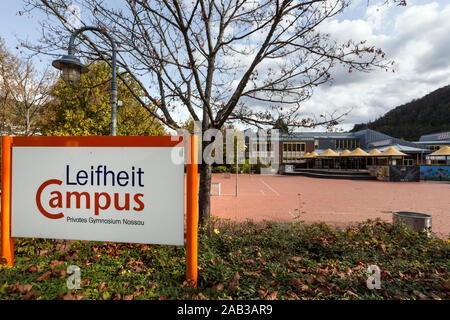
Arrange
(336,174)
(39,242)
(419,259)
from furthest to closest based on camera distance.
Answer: (336,174) → (39,242) → (419,259)

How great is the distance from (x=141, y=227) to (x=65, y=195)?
3.72 feet

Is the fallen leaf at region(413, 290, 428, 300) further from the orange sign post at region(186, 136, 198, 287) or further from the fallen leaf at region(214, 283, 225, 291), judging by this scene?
the orange sign post at region(186, 136, 198, 287)

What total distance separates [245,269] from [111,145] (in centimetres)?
235

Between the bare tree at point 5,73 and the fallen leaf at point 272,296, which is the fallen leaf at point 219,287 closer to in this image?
the fallen leaf at point 272,296

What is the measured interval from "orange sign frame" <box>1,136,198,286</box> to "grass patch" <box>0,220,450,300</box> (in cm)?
27

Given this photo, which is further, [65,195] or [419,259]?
[419,259]

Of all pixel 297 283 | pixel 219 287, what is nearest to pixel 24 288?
pixel 219 287

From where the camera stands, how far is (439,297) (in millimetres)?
2262

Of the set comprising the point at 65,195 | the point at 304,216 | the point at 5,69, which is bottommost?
Result: the point at 304,216

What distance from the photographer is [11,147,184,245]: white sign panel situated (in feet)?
A: 9.06

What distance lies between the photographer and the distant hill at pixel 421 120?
84.7 meters

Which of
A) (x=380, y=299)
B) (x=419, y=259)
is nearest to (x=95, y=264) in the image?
(x=380, y=299)

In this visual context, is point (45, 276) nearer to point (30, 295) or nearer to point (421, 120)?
point (30, 295)
